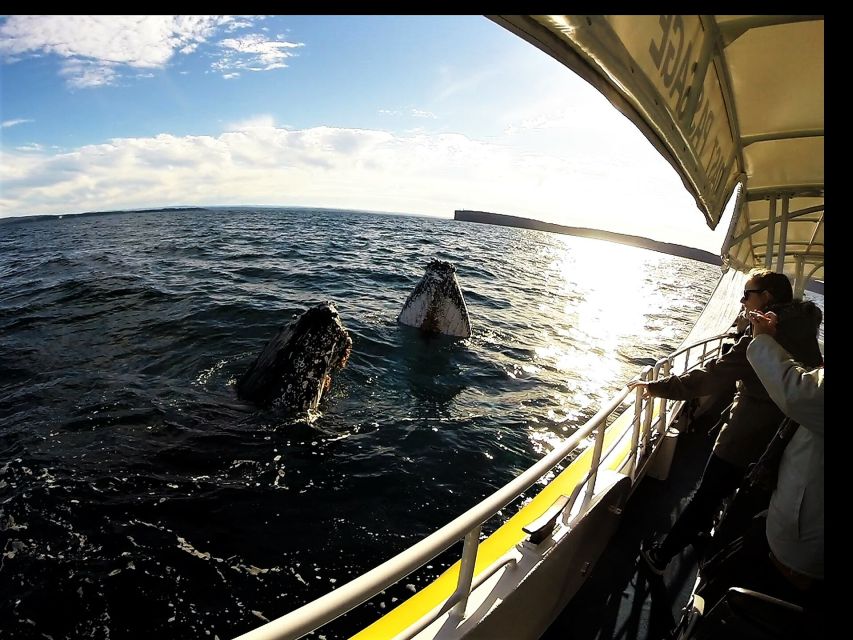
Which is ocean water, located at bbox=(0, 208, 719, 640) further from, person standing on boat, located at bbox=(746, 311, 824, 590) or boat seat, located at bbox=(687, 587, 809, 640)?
person standing on boat, located at bbox=(746, 311, 824, 590)

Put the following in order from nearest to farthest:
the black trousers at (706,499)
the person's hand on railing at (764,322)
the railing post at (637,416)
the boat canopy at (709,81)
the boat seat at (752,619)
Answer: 1. the boat canopy at (709,81)
2. the boat seat at (752,619)
3. the person's hand on railing at (764,322)
4. the black trousers at (706,499)
5. the railing post at (637,416)

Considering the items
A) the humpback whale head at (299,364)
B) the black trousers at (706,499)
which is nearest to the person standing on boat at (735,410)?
the black trousers at (706,499)

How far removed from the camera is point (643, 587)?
3072mm

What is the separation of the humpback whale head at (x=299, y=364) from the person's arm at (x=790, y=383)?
5366mm

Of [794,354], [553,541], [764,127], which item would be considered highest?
[764,127]

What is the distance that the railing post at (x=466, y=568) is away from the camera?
1.58m

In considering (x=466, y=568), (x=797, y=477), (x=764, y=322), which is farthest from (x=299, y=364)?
(x=797, y=477)

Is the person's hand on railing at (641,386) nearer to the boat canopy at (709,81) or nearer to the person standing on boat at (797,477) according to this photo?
the person standing on boat at (797,477)

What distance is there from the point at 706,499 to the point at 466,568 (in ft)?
6.93

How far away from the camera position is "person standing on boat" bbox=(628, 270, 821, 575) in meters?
2.32

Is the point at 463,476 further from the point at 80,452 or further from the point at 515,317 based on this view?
the point at 515,317
